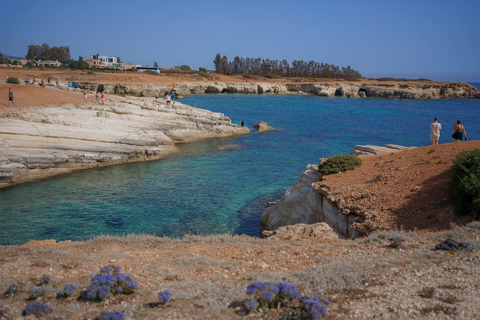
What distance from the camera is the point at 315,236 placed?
12.1 m

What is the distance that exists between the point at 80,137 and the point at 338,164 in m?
20.5

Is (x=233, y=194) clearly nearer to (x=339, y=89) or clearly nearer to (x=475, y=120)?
(x=475, y=120)

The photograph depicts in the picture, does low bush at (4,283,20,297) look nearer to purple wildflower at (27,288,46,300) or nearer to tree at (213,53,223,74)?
purple wildflower at (27,288,46,300)

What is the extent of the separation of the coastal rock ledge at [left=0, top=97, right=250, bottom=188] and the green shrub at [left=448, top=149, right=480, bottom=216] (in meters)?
23.6

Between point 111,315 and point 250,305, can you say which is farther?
point 250,305

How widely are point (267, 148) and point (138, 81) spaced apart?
64.2 m

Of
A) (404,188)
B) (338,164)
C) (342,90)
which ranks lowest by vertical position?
(404,188)

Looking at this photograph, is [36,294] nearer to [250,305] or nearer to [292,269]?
[250,305]

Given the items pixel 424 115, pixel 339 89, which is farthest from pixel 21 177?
pixel 339 89

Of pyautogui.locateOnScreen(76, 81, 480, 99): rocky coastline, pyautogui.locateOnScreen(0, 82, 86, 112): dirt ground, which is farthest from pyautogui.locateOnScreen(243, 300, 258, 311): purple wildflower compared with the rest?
pyautogui.locateOnScreen(76, 81, 480, 99): rocky coastline

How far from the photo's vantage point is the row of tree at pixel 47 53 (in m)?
147

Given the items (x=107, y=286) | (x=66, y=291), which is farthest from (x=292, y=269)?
(x=66, y=291)

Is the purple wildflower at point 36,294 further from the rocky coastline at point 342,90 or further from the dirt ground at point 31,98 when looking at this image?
the rocky coastline at point 342,90

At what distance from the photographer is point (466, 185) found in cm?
1119
